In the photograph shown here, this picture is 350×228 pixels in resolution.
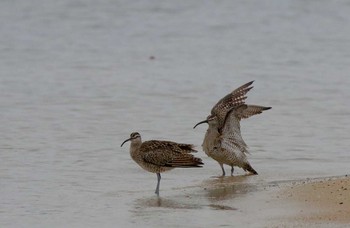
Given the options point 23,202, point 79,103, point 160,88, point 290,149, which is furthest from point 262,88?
point 23,202

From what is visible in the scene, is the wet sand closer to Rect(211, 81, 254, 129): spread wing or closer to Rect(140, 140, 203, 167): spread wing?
Rect(140, 140, 203, 167): spread wing

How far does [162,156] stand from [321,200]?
74.2 inches

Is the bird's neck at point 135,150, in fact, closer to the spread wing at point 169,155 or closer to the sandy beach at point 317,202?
the spread wing at point 169,155

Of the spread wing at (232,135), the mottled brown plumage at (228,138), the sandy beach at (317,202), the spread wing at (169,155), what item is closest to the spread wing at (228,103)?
the mottled brown plumage at (228,138)

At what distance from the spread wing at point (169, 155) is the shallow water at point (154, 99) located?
0.81ft

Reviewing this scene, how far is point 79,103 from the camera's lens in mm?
15016

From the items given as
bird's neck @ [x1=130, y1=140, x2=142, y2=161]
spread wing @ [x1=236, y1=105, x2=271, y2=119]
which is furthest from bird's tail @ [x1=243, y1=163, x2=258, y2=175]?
bird's neck @ [x1=130, y1=140, x2=142, y2=161]

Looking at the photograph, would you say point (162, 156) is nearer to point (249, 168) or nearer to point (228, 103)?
point (249, 168)

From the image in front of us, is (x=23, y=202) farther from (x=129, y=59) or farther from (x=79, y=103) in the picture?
(x=129, y=59)

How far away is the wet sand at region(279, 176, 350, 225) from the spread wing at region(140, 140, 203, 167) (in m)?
1.00

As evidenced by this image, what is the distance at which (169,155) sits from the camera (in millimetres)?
10156

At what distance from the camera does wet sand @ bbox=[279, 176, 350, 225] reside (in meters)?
8.19

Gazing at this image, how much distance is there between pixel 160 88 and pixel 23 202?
6.70 meters

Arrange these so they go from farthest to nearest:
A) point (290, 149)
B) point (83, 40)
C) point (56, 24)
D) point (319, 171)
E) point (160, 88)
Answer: point (56, 24) < point (83, 40) < point (160, 88) < point (290, 149) < point (319, 171)
